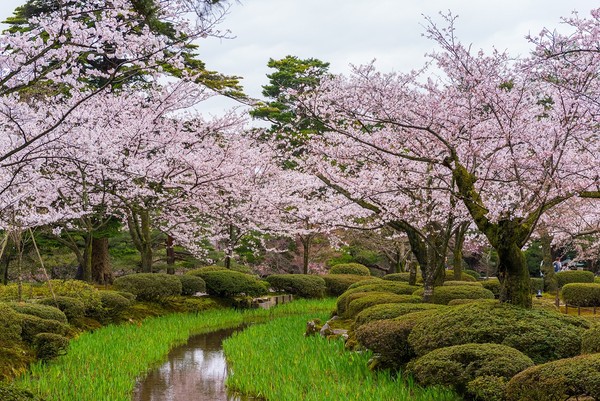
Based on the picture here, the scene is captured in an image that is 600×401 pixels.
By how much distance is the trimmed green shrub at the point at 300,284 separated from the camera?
69.3 ft

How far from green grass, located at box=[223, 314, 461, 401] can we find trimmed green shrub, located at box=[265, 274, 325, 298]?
9654 millimetres

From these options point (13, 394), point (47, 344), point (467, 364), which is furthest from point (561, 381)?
point (47, 344)

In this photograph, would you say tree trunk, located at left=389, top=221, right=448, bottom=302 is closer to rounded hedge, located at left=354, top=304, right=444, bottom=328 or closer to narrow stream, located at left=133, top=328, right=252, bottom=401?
rounded hedge, located at left=354, top=304, right=444, bottom=328

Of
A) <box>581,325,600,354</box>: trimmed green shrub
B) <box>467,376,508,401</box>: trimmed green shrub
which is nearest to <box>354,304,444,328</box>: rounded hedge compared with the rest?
<box>467,376,508,401</box>: trimmed green shrub

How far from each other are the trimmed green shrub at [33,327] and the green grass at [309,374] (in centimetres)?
282

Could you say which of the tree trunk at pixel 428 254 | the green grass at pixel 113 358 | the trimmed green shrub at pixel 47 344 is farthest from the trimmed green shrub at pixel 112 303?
the tree trunk at pixel 428 254

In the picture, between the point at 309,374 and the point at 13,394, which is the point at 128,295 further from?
the point at 13,394

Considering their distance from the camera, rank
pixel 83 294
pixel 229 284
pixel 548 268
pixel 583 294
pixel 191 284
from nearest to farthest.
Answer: pixel 83 294 → pixel 583 294 → pixel 191 284 → pixel 229 284 → pixel 548 268

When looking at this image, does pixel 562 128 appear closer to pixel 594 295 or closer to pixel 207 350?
pixel 207 350

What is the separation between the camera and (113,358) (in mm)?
9062

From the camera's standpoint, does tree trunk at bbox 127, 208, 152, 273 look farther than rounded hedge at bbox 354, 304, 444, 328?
Yes

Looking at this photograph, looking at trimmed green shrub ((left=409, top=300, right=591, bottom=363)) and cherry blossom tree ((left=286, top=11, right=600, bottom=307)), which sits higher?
cherry blossom tree ((left=286, top=11, right=600, bottom=307))

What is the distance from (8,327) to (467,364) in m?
6.17

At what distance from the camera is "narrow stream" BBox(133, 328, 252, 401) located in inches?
304
